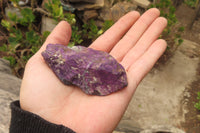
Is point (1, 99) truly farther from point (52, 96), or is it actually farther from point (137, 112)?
point (137, 112)

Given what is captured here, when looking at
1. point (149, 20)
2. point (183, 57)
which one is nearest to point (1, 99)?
point (149, 20)

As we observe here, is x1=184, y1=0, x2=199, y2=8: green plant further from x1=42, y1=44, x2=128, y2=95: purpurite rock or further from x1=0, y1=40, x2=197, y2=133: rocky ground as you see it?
x1=42, y1=44, x2=128, y2=95: purpurite rock

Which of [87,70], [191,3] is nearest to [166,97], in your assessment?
[87,70]

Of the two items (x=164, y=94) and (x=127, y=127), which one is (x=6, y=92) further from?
(x=164, y=94)

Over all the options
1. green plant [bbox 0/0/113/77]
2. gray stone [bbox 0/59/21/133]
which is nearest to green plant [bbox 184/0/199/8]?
green plant [bbox 0/0/113/77]

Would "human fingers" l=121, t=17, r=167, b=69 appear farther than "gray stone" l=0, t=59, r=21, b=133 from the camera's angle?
Yes

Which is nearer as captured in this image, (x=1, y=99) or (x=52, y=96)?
(x=52, y=96)

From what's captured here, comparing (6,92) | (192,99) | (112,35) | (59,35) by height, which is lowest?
(192,99)
